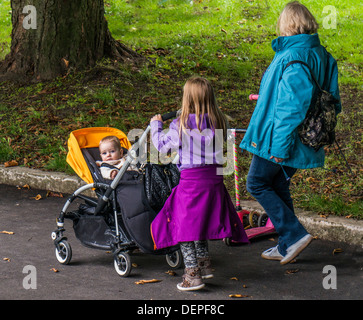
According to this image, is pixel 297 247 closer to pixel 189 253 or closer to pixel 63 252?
pixel 189 253

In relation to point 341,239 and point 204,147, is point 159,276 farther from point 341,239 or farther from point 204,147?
point 341,239

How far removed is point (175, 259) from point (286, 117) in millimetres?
1459

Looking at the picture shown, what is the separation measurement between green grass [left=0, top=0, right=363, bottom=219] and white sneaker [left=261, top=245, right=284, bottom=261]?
0.88 metres

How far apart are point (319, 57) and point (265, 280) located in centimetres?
176

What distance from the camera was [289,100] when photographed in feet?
14.3

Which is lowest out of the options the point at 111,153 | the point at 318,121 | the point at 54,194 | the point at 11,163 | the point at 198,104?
the point at 54,194

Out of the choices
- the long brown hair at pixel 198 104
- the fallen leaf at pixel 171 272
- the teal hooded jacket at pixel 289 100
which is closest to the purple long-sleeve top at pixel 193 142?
the long brown hair at pixel 198 104

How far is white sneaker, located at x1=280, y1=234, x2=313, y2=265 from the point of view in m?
4.74

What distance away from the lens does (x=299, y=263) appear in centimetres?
493

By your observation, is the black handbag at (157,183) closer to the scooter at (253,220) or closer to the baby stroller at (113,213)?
the baby stroller at (113,213)

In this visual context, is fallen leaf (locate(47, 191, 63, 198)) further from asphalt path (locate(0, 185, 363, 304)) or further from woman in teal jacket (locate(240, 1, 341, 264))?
woman in teal jacket (locate(240, 1, 341, 264))

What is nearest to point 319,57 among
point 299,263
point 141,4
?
point 299,263

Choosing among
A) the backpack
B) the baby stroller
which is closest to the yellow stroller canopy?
the baby stroller

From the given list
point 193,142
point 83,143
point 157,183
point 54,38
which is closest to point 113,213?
point 157,183
